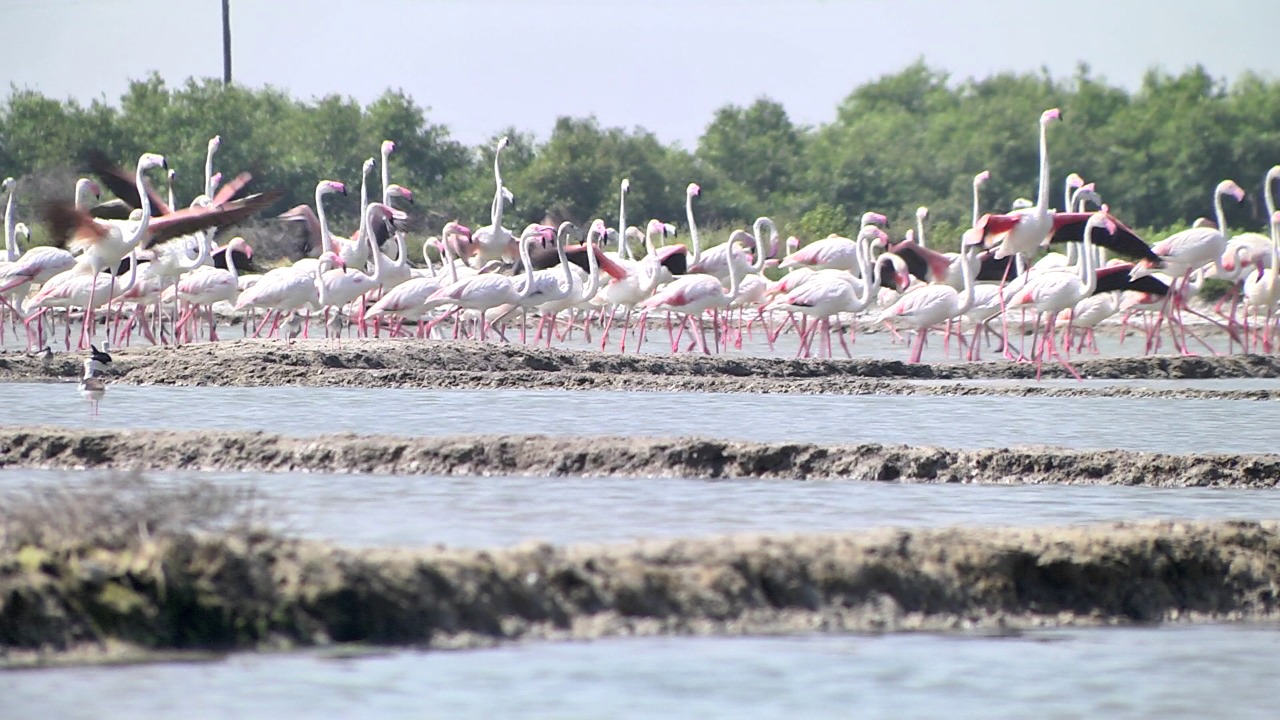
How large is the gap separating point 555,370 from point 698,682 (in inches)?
422

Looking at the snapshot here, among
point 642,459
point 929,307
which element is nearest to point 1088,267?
point 929,307

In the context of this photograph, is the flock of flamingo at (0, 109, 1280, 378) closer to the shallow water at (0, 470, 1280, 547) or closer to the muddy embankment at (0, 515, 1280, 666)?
the shallow water at (0, 470, 1280, 547)

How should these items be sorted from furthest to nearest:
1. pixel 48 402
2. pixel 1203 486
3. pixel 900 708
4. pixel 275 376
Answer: pixel 275 376 < pixel 48 402 < pixel 1203 486 < pixel 900 708

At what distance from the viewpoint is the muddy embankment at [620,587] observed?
512 cm

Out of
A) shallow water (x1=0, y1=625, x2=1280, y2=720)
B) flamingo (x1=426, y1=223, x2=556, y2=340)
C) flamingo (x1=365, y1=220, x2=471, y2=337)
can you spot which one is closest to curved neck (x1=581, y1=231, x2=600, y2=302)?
flamingo (x1=426, y1=223, x2=556, y2=340)

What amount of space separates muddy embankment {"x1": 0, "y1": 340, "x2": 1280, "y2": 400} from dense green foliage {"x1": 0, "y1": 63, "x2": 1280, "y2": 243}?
19459mm

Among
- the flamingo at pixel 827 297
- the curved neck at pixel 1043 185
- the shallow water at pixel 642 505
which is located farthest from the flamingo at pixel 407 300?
the shallow water at pixel 642 505

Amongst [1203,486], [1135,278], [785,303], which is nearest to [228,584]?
[1203,486]

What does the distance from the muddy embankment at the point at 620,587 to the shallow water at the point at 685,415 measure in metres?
3.82

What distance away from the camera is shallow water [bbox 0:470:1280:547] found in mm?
6844

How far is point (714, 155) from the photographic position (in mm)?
49469

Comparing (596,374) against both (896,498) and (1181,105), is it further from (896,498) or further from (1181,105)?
(1181,105)

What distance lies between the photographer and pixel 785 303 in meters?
18.6

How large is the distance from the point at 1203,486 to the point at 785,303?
1005cm
